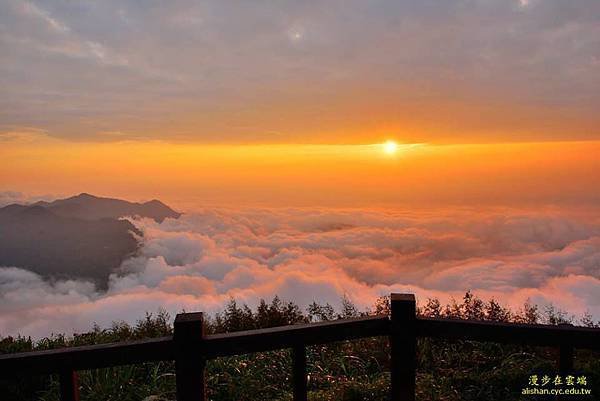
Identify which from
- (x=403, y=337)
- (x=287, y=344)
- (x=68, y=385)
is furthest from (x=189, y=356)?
(x=403, y=337)

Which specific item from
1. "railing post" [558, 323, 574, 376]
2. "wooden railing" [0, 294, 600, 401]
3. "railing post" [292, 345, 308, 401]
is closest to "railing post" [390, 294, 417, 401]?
"wooden railing" [0, 294, 600, 401]

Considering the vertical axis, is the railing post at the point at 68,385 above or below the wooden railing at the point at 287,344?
below

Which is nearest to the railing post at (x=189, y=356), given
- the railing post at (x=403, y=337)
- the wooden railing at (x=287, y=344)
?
the wooden railing at (x=287, y=344)

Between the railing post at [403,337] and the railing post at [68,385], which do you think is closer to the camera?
the railing post at [68,385]

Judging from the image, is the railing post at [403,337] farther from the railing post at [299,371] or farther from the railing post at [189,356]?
the railing post at [189,356]

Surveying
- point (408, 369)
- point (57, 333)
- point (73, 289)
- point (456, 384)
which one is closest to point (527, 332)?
point (408, 369)

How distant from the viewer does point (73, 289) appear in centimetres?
17175

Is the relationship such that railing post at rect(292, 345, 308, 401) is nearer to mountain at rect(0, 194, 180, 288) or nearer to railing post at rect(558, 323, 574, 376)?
railing post at rect(558, 323, 574, 376)

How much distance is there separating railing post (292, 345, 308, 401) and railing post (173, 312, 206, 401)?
760 mm

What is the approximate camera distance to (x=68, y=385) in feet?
13.0

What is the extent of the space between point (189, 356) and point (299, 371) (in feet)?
3.10

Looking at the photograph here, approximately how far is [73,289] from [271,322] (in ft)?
585

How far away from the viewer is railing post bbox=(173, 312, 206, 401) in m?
4.00

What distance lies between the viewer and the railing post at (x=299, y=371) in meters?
4.30
